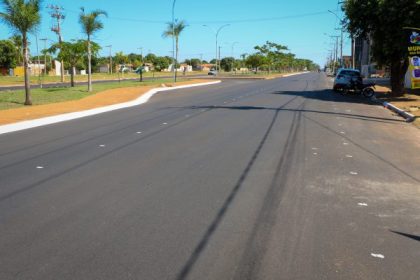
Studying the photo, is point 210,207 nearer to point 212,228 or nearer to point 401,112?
point 212,228

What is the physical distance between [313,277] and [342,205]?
7.76 feet

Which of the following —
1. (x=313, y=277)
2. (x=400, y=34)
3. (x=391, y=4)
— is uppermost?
(x=391, y=4)

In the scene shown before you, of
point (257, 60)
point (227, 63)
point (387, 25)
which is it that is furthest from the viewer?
point (227, 63)

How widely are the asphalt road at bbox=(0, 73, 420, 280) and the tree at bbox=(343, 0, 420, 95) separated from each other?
1281 cm

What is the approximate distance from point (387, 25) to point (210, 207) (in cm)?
2171

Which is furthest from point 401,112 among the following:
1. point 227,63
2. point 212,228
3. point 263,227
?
point 227,63

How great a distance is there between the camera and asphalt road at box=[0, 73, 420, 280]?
14.5ft

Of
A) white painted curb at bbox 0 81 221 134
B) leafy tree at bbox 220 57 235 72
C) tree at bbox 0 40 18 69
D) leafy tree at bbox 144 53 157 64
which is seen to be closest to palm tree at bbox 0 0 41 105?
white painted curb at bbox 0 81 221 134

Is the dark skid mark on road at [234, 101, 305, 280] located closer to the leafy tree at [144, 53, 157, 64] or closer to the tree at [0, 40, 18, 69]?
the tree at [0, 40, 18, 69]

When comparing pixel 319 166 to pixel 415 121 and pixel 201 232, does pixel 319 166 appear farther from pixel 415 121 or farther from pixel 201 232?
pixel 415 121

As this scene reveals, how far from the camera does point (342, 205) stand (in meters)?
6.33

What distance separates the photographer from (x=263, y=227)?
213 inches

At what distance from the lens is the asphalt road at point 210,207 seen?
14.5 feet

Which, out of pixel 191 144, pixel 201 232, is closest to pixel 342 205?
pixel 201 232
